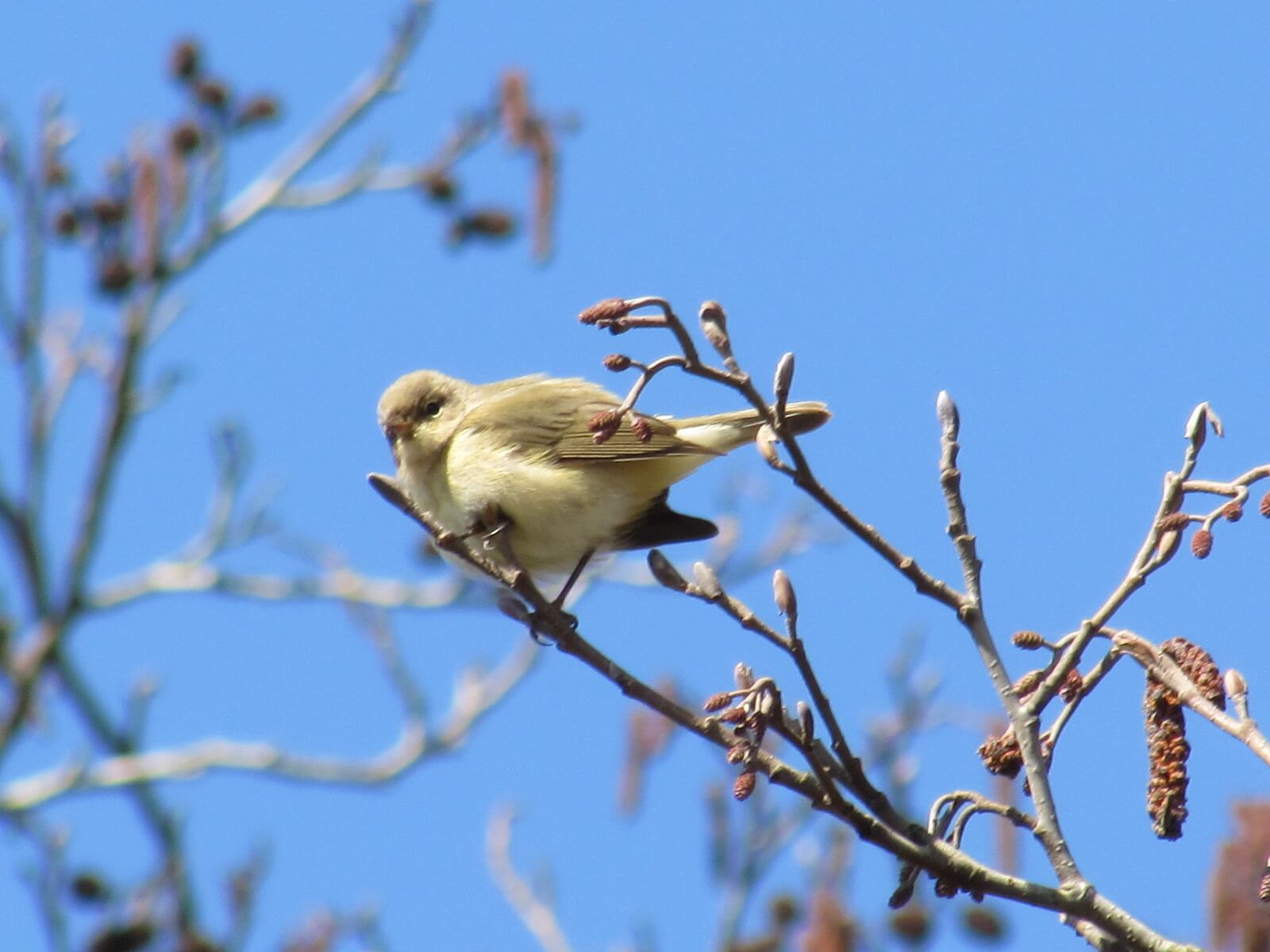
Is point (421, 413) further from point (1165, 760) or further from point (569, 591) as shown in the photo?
point (1165, 760)

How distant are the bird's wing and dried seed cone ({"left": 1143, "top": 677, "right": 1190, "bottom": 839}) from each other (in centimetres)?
220

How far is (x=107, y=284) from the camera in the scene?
25.2 feet

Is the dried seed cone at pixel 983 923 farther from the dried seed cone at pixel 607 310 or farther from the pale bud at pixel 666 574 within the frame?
the dried seed cone at pixel 607 310

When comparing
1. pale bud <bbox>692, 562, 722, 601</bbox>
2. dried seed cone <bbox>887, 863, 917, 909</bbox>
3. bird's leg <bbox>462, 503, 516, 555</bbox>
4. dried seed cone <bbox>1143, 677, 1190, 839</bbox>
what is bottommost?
dried seed cone <bbox>887, 863, 917, 909</bbox>

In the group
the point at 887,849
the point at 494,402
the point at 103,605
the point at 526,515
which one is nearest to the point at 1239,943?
the point at 887,849

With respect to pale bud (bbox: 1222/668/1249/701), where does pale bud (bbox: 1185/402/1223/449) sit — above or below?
above

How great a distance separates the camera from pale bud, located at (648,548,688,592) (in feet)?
7.64

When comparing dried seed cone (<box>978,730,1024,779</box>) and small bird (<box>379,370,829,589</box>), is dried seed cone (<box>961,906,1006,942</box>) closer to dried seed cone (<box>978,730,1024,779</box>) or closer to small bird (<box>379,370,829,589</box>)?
small bird (<box>379,370,829,589</box>)

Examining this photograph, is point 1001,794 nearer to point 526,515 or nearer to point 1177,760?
point 526,515

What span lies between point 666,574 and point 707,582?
9.8 inches

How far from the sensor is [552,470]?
440cm

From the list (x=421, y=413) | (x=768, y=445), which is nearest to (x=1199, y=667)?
(x=768, y=445)

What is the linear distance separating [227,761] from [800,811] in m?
4.02

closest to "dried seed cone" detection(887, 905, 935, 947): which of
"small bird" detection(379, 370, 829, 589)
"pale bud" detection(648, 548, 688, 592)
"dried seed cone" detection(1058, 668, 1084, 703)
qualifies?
"small bird" detection(379, 370, 829, 589)
